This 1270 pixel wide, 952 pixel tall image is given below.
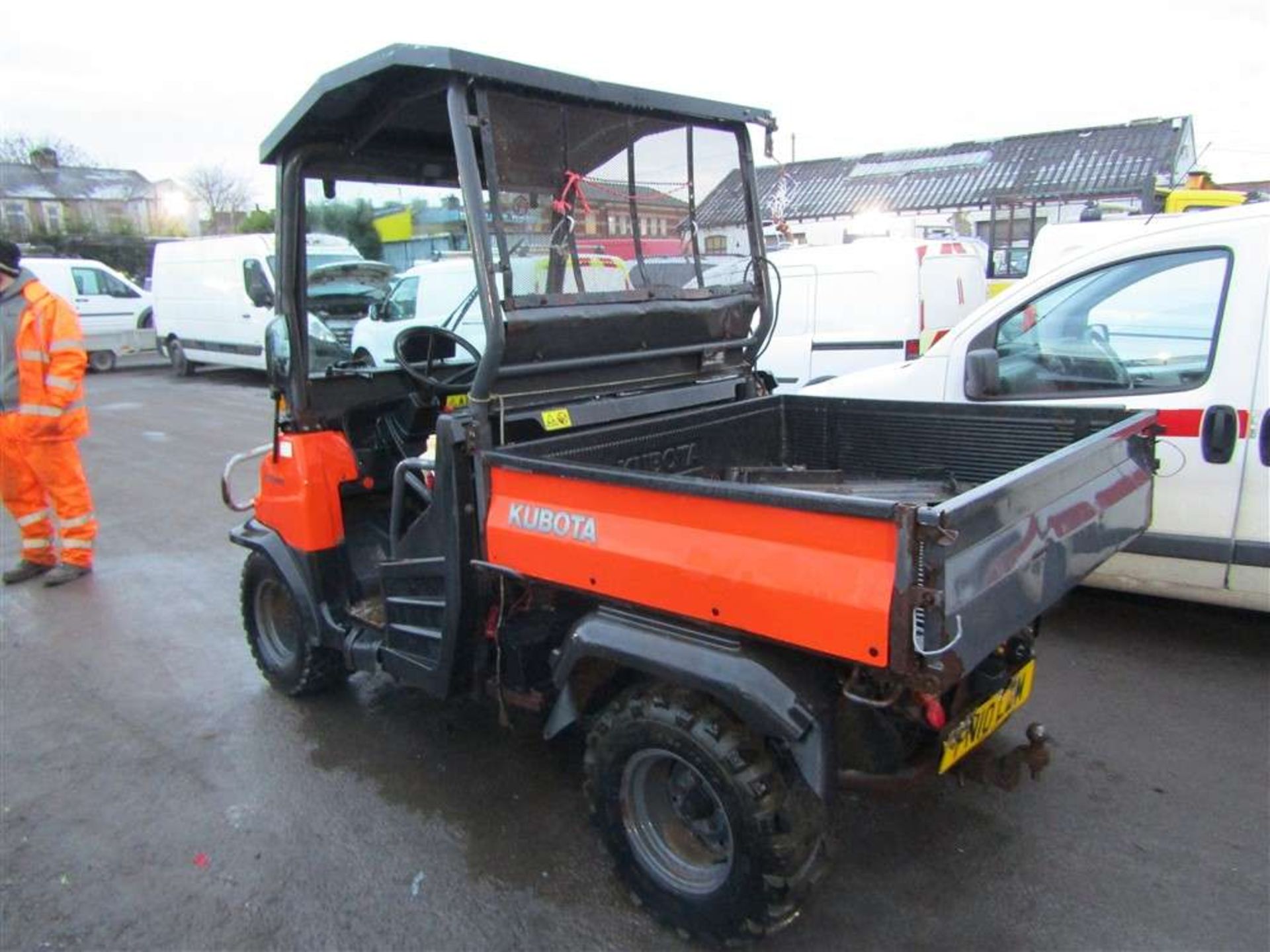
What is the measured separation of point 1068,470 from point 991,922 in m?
1.26

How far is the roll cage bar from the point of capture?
8.59 ft

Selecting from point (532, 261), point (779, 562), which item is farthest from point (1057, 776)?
point (532, 261)

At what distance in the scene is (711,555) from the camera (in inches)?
83.4

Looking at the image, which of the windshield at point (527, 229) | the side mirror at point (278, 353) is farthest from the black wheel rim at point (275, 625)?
the windshield at point (527, 229)

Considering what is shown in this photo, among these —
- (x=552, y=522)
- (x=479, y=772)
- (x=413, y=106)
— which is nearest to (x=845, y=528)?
(x=552, y=522)

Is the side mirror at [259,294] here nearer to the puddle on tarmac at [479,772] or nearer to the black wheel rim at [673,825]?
the puddle on tarmac at [479,772]

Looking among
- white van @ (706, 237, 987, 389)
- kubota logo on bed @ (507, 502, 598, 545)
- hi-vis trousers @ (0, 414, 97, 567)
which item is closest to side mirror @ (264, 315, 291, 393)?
kubota logo on bed @ (507, 502, 598, 545)

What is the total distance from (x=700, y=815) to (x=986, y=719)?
0.82 meters

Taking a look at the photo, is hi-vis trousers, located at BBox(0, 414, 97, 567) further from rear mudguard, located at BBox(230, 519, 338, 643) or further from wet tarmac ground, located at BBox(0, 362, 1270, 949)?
rear mudguard, located at BBox(230, 519, 338, 643)

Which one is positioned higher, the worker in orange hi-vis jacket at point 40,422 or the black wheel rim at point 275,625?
the worker in orange hi-vis jacket at point 40,422

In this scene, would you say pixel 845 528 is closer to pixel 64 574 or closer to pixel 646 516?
pixel 646 516

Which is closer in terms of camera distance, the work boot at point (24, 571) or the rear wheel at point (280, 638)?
the rear wheel at point (280, 638)

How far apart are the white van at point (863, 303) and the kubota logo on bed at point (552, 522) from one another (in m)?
5.59

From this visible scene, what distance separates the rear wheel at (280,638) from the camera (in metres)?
3.76
